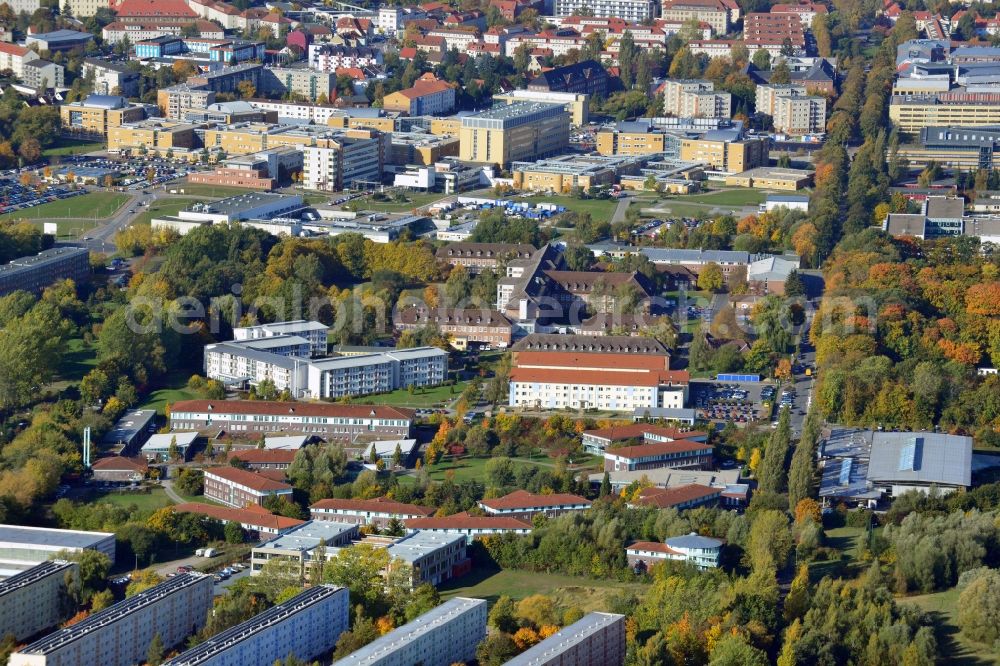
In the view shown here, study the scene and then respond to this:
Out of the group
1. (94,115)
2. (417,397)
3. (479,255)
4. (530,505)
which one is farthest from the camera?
(94,115)

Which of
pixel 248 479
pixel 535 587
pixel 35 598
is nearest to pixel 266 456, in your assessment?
pixel 248 479

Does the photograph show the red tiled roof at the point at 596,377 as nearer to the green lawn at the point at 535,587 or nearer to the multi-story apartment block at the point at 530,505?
the multi-story apartment block at the point at 530,505

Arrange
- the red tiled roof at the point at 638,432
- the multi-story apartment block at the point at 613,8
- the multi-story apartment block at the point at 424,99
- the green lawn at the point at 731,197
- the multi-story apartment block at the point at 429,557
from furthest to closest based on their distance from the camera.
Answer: the multi-story apartment block at the point at 613,8
the multi-story apartment block at the point at 424,99
the green lawn at the point at 731,197
the red tiled roof at the point at 638,432
the multi-story apartment block at the point at 429,557

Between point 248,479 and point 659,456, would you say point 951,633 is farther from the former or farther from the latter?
point 248,479

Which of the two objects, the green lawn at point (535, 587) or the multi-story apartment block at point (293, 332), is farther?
the multi-story apartment block at point (293, 332)

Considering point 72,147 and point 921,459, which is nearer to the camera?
point 921,459

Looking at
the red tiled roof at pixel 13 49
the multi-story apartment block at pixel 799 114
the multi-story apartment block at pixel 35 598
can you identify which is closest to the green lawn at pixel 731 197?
the multi-story apartment block at pixel 799 114

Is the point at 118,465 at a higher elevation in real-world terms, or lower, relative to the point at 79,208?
lower
